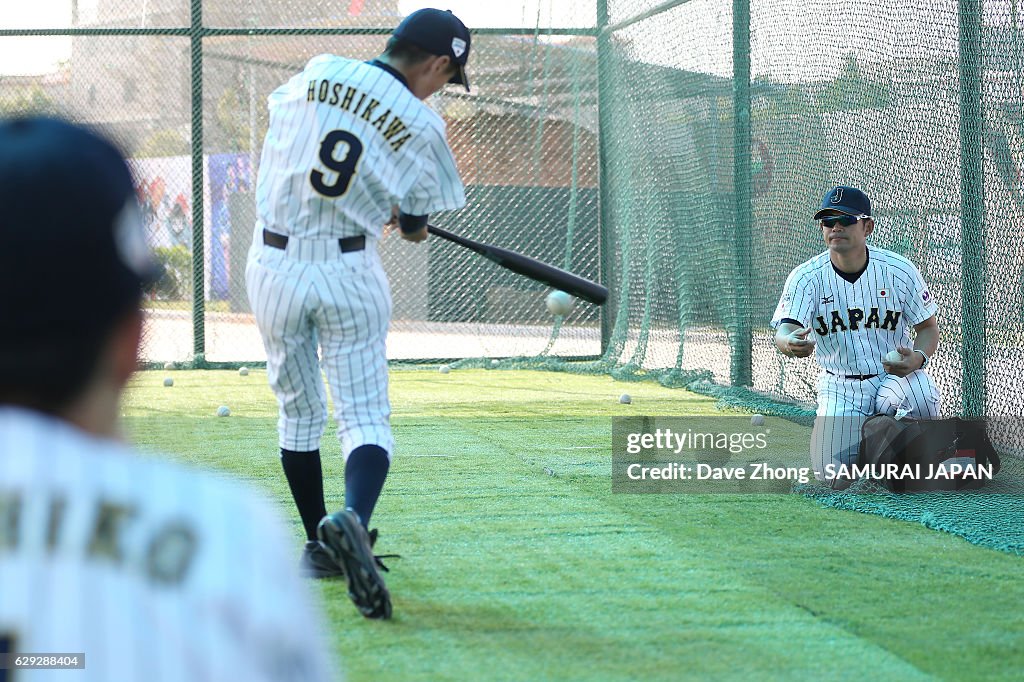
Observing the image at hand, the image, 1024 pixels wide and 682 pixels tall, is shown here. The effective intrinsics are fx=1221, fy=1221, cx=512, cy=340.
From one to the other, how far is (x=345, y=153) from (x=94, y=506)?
253 centimetres

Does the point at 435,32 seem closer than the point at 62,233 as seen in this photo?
No

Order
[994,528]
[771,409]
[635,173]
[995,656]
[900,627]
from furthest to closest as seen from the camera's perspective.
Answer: [635,173] → [771,409] → [994,528] → [900,627] → [995,656]

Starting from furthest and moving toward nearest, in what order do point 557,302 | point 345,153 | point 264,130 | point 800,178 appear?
point 264,130
point 800,178
point 557,302
point 345,153

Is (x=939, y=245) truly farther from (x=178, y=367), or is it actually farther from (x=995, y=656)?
(x=178, y=367)

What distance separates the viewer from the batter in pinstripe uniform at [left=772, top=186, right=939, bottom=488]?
5125mm

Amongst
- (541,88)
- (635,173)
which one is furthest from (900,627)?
(541,88)

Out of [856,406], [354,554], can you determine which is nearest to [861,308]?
[856,406]

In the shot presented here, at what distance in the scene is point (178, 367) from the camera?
10141 millimetres

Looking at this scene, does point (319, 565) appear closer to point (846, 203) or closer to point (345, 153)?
point (345, 153)

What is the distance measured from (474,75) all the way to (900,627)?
8175mm

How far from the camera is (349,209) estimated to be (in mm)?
3334

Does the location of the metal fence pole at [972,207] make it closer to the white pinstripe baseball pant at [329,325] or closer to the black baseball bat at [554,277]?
the black baseball bat at [554,277]

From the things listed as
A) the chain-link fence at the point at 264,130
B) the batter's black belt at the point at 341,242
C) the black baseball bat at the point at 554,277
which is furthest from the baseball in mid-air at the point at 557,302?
the chain-link fence at the point at 264,130

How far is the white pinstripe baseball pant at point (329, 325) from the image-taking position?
335cm
